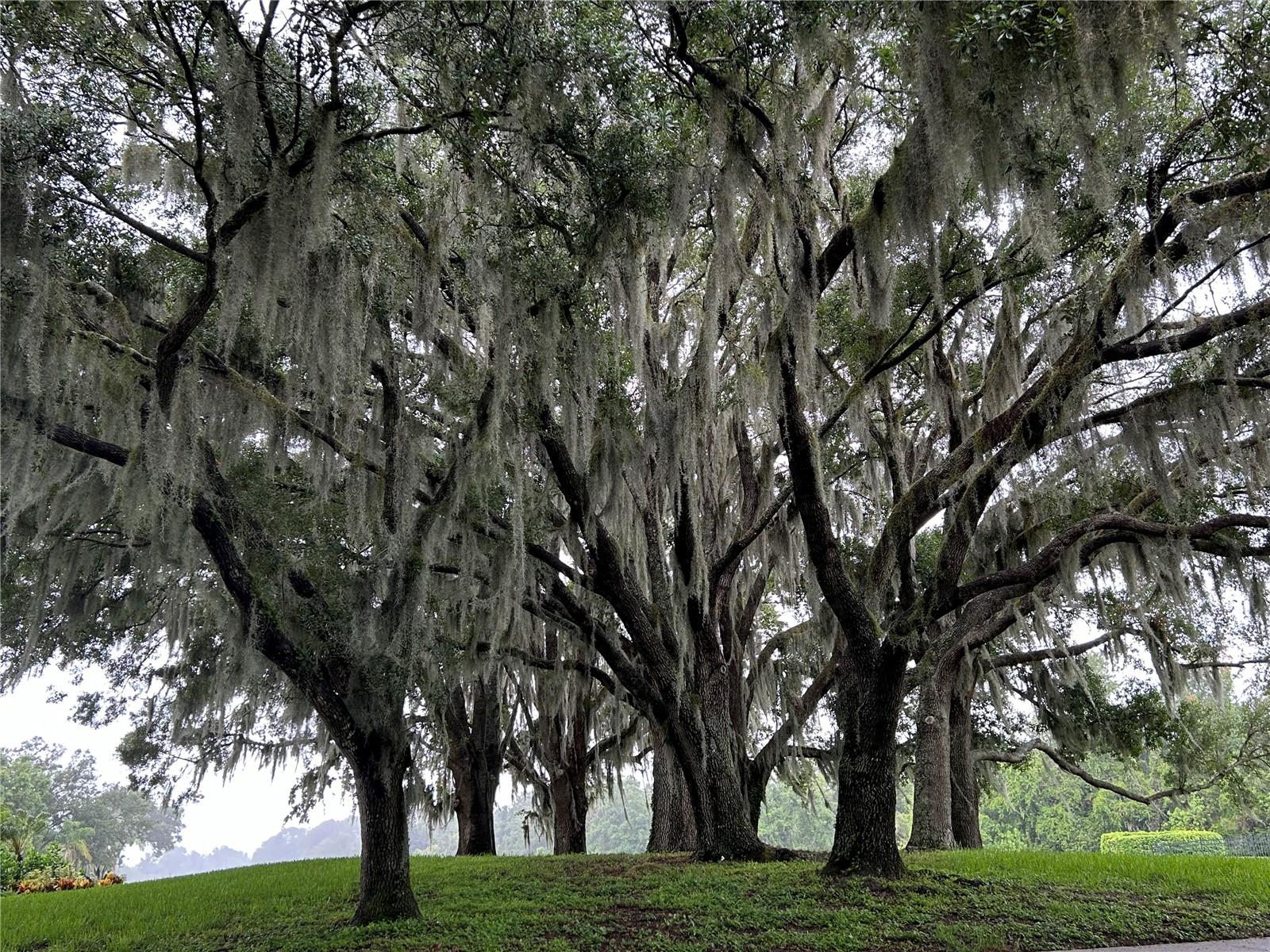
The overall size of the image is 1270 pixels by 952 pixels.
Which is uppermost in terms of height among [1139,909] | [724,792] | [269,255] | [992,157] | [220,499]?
[992,157]

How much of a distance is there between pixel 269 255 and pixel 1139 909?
6.95m

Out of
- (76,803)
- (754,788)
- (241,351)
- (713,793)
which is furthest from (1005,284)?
(76,803)

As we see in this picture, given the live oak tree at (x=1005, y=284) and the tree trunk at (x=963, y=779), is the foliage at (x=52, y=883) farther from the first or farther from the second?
the tree trunk at (x=963, y=779)

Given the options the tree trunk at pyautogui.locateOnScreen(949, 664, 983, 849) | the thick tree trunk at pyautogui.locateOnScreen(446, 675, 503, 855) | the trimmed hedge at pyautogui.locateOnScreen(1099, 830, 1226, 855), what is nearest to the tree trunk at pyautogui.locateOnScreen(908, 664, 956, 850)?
the tree trunk at pyautogui.locateOnScreen(949, 664, 983, 849)

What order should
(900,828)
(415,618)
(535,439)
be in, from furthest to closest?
(900,828) < (535,439) < (415,618)

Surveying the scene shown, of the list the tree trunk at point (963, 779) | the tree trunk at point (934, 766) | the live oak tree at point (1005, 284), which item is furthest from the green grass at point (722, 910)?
the tree trunk at point (963, 779)

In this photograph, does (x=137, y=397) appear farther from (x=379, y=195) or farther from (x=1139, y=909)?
(x=1139, y=909)

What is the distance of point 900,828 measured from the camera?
37.5 m

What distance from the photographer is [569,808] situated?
37.7ft

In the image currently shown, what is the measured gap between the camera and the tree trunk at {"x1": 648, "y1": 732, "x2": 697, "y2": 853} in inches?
369

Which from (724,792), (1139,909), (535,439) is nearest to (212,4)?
(535,439)

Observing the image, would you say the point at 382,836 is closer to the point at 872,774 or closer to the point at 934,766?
the point at 872,774

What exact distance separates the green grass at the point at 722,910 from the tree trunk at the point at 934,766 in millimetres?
1448

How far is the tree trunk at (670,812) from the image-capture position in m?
9.38
